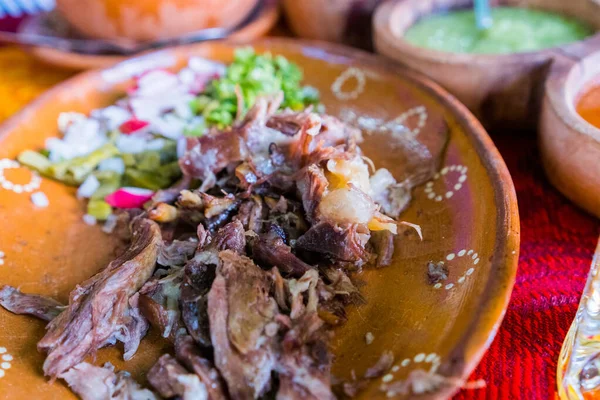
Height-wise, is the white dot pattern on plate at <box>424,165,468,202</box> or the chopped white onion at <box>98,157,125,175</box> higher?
the chopped white onion at <box>98,157,125,175</box>

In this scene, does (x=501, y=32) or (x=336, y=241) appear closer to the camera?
(x=336, y=241)

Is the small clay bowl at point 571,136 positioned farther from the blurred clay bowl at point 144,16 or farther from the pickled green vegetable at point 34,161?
the pickled green vegetable at point 34,161

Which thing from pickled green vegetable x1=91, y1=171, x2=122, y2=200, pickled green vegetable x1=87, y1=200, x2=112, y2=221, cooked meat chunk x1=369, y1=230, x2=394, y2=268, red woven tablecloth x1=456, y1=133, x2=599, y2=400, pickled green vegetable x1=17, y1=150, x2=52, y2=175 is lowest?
red woven tablecloth x1=456, y1=133, x2=599, y2=400

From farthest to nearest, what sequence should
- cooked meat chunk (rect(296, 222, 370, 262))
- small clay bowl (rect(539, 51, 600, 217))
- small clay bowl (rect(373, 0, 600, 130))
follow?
small clay bowl (rect(373, 0, 600, 130)) → small clay bowl (rect(539, 51, 600, 217)) → cooked meat chunk (rect(296, 222, 370, 262))

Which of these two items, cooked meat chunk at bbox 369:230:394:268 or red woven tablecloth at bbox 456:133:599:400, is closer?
red woven tablecloth at bbox 456:133:599:400

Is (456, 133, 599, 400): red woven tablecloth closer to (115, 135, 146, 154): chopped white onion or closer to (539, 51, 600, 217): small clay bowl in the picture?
(539, 51, 600, 217): small clay bowl

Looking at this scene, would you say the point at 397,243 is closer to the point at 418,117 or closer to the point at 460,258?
the point at 460,258

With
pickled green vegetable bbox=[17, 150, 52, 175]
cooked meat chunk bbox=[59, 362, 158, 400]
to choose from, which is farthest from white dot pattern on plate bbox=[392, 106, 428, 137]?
pickled green vegetable bbox=[17, 150, 52, 175]

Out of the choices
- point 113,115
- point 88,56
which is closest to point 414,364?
point 113,115
